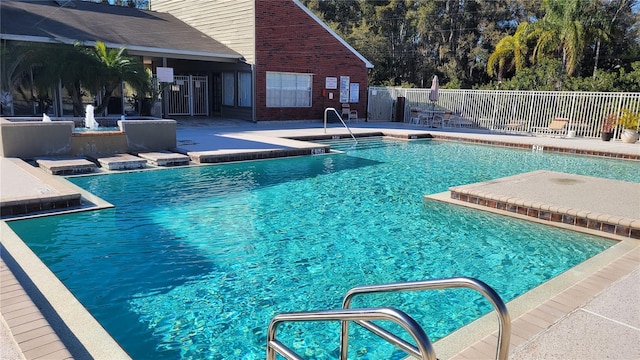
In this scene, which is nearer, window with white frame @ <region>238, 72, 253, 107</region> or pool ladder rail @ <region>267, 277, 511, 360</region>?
pool ladder rail @ <region>267, 277, 511, 360</region>

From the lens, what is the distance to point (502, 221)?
22.1ft

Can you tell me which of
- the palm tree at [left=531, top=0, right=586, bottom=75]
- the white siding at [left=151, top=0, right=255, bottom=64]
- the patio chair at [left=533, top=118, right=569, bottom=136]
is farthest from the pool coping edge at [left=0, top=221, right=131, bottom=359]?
the palm tree at [left=531, top=0, right=586, bottom=75]

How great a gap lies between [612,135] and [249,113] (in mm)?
14692

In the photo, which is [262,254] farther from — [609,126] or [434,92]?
[434,92]

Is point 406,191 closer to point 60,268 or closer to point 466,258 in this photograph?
point 466,258

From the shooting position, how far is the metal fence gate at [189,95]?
21625 millimetres

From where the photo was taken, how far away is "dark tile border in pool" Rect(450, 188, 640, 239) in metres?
5.87

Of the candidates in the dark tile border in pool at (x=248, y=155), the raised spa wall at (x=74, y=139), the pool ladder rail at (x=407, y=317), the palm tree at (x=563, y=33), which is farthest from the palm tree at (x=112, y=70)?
the palm tree at (x=563, y=33)

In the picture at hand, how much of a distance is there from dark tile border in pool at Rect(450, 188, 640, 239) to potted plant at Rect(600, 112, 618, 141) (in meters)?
12.5

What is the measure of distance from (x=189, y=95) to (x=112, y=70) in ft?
23.5

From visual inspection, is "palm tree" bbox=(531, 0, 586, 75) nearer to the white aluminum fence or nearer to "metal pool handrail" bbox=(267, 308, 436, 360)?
the white aluminum fence

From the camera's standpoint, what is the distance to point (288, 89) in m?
21.8

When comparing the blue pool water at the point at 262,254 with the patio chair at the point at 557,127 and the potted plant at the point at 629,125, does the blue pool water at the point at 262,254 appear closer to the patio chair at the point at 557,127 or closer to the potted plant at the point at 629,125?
the potted plant at the point at 629,125

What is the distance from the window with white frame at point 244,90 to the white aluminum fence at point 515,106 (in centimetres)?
731
